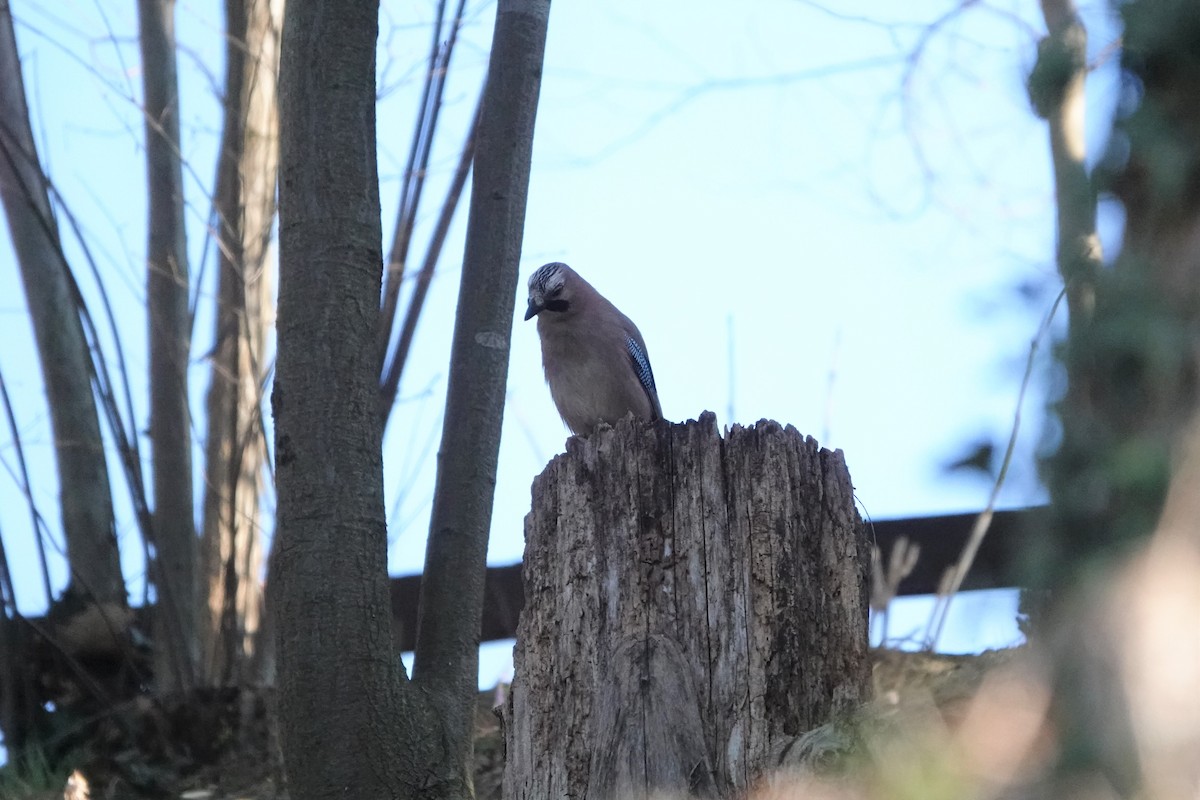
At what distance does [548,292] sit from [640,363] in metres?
0.54

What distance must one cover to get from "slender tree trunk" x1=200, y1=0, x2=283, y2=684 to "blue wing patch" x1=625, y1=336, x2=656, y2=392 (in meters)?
1.81

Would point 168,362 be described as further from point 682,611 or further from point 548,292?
point 682,611

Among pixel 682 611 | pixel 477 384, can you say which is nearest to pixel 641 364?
pixel 477 384

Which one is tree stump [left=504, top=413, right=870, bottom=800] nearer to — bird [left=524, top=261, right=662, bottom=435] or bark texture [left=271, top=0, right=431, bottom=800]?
bark texture [left=271, top=0, right=431, bottom=800]

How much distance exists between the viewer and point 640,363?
22.4 ft


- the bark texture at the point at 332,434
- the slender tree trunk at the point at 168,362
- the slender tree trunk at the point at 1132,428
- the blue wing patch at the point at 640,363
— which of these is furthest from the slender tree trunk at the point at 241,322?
the slender tree trunk at the point at 1132,428

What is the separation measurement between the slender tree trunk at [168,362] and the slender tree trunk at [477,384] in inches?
97.0

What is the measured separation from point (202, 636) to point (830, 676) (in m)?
4.17

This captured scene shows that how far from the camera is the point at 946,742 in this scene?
49.6 inches

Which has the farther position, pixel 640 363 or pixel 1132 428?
pixel 640 363

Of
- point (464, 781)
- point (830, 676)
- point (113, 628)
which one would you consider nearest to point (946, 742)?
point (830, 676)

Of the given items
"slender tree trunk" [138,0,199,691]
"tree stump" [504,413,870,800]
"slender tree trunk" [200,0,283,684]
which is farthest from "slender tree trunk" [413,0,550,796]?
"slender tree trunk" [200,0,283,684]

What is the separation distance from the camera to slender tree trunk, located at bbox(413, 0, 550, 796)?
171 inches

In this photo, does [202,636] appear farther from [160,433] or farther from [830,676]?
[830,676]
